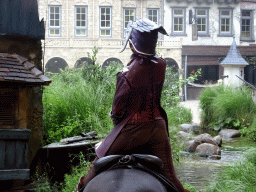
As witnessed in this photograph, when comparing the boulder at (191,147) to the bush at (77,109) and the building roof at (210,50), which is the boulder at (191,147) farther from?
the building roof at (210,50)

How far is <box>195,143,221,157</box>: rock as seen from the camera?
8.55m

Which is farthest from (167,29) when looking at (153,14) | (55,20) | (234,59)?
(234,59)

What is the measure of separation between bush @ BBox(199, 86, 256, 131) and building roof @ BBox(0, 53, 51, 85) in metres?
8.25

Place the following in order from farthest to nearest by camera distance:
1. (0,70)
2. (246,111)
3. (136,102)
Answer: (246,111) < (0,70) < (136,102)

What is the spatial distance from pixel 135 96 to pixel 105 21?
63.0 ft

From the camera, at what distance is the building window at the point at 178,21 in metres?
22.5

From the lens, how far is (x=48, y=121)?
6.45 meters

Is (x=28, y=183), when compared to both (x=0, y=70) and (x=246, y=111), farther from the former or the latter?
(x=246, y=111)

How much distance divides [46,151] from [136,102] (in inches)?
122

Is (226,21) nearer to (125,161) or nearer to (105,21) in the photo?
(105,21)

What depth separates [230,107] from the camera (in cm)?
1238

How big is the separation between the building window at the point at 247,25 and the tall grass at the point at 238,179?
60.5 feet

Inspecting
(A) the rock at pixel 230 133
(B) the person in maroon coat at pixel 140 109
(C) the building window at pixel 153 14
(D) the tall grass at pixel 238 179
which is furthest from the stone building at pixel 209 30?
(B) the person in maroon coat at pixel 140 109

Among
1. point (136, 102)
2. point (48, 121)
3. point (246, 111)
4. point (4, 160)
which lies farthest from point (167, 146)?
point (246, 111)
